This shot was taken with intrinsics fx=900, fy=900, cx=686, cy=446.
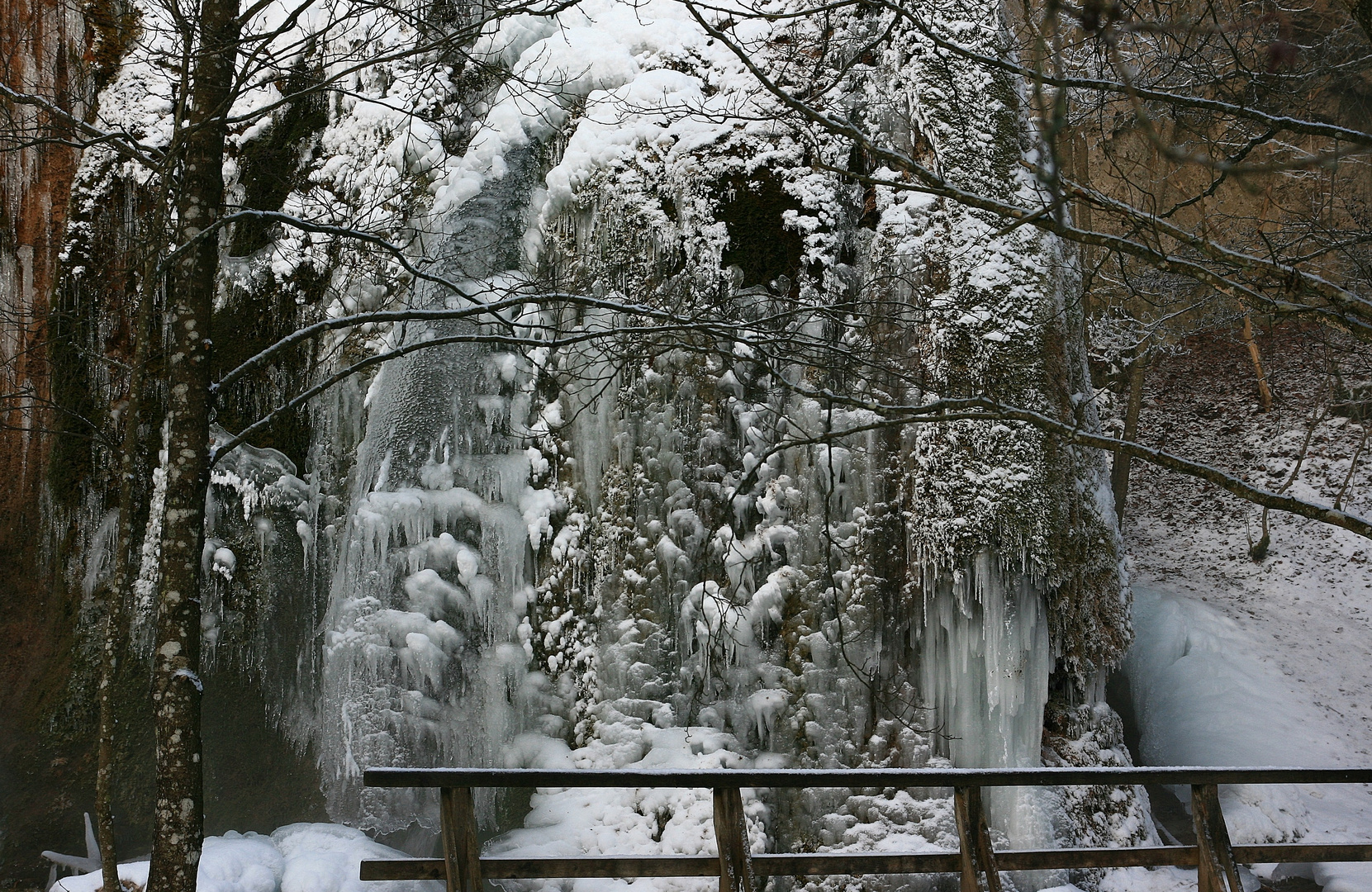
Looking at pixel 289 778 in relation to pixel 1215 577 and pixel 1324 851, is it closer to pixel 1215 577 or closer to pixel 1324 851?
pixel 1324 851

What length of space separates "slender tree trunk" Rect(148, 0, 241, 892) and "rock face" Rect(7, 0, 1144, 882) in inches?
77.7

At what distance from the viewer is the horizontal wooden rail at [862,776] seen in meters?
2.69

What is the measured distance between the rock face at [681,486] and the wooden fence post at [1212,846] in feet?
8.33

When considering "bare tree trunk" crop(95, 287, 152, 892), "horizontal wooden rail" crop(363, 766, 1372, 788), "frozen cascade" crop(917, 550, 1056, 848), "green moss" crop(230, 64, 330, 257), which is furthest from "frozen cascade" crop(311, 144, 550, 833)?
"horizontal wooden rail" crop(363, 766, 1372, 788)

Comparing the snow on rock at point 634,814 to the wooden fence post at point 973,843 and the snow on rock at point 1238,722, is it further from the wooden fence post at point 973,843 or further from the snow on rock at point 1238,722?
the snow on rock at point 1238,722

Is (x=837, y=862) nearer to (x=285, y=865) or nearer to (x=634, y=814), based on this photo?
(x=634, y=814)

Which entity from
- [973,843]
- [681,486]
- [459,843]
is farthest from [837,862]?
[681,486]

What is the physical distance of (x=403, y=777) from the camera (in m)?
2.66

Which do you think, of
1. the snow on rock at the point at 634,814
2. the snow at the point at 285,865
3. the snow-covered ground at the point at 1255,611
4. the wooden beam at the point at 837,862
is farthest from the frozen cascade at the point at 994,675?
the snow at the point at 285,865

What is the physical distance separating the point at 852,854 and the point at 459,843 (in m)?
1.29

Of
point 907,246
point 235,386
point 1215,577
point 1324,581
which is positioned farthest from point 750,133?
point 1324,581

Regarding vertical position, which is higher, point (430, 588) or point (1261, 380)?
point (1261, 380)

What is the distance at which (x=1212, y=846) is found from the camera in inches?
121

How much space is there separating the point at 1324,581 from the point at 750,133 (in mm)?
8843
